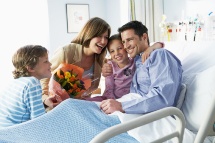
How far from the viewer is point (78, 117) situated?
1278 mm

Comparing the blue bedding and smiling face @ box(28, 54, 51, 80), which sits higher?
smiling face @ box(28, 54, 51, 80)

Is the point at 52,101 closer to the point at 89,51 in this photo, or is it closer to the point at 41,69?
the point at 41,69

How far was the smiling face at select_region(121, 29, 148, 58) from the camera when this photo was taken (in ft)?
5.99

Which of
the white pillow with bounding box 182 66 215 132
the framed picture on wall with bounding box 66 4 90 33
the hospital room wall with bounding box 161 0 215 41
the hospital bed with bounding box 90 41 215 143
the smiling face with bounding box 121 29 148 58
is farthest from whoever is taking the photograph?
the framed picture on wall with bounding box 66 4 90 33

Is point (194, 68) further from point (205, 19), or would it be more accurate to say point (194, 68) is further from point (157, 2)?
point (157, 2)

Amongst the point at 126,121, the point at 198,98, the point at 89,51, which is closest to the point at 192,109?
the point at 198,98

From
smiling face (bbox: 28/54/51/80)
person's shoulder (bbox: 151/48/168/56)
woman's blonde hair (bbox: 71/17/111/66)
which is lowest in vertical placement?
smiling face (bbox: 28/54/51/80)

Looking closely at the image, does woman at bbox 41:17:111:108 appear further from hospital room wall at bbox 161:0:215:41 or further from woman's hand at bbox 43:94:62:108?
hospital room wall at bbox 161:0:215:41

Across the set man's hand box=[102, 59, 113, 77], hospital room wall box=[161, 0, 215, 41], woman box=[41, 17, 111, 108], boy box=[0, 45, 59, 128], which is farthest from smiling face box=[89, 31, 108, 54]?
hospital room wall box=[161, 0, 215, 41]

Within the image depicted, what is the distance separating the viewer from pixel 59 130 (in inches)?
47.3

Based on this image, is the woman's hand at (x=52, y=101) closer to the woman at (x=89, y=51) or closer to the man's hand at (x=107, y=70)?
the woman at (x=89, y=51)

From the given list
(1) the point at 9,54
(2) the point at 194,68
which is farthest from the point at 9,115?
(1) the point at 9,54

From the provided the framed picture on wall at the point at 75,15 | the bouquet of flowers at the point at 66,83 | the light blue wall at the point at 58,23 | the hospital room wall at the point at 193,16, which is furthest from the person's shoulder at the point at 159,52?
the framed picture on wall at the point at 75,15

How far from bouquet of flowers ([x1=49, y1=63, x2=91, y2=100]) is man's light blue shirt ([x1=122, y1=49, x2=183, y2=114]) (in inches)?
14.6
